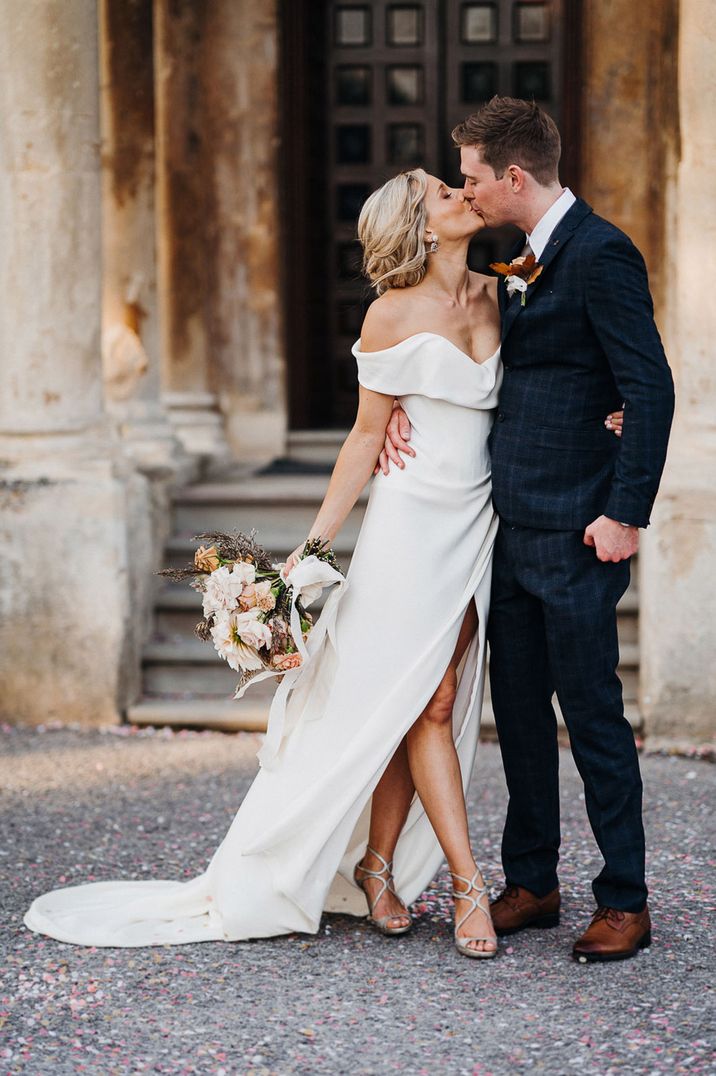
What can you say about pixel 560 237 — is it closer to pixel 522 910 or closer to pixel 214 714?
pixel 522 910

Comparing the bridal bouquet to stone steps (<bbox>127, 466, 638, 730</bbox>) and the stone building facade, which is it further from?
stone steps (<bbox>127, 466, 638, 730</bbox>)

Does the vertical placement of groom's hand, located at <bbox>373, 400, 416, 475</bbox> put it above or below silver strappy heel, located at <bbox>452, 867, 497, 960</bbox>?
above

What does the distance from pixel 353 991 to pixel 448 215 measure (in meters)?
1.99

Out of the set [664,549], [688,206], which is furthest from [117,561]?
[688,206]

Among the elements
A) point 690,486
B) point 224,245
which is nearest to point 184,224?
point 224,245

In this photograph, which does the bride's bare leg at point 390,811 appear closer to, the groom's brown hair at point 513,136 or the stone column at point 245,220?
the groom's brown hair at point 513,136

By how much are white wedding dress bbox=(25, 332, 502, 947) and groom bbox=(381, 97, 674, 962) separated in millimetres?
93

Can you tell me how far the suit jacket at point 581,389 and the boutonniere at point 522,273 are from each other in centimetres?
2

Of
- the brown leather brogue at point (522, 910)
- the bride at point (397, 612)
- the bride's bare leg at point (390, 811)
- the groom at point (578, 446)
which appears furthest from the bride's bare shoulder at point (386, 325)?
the brown leather brogue at point (522, 910)

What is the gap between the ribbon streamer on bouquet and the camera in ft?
12.7

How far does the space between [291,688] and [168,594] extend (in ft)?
11.0

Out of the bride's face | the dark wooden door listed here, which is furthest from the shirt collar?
the dark wooden door

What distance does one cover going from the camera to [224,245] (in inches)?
355

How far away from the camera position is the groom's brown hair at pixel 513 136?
372 centimetres
